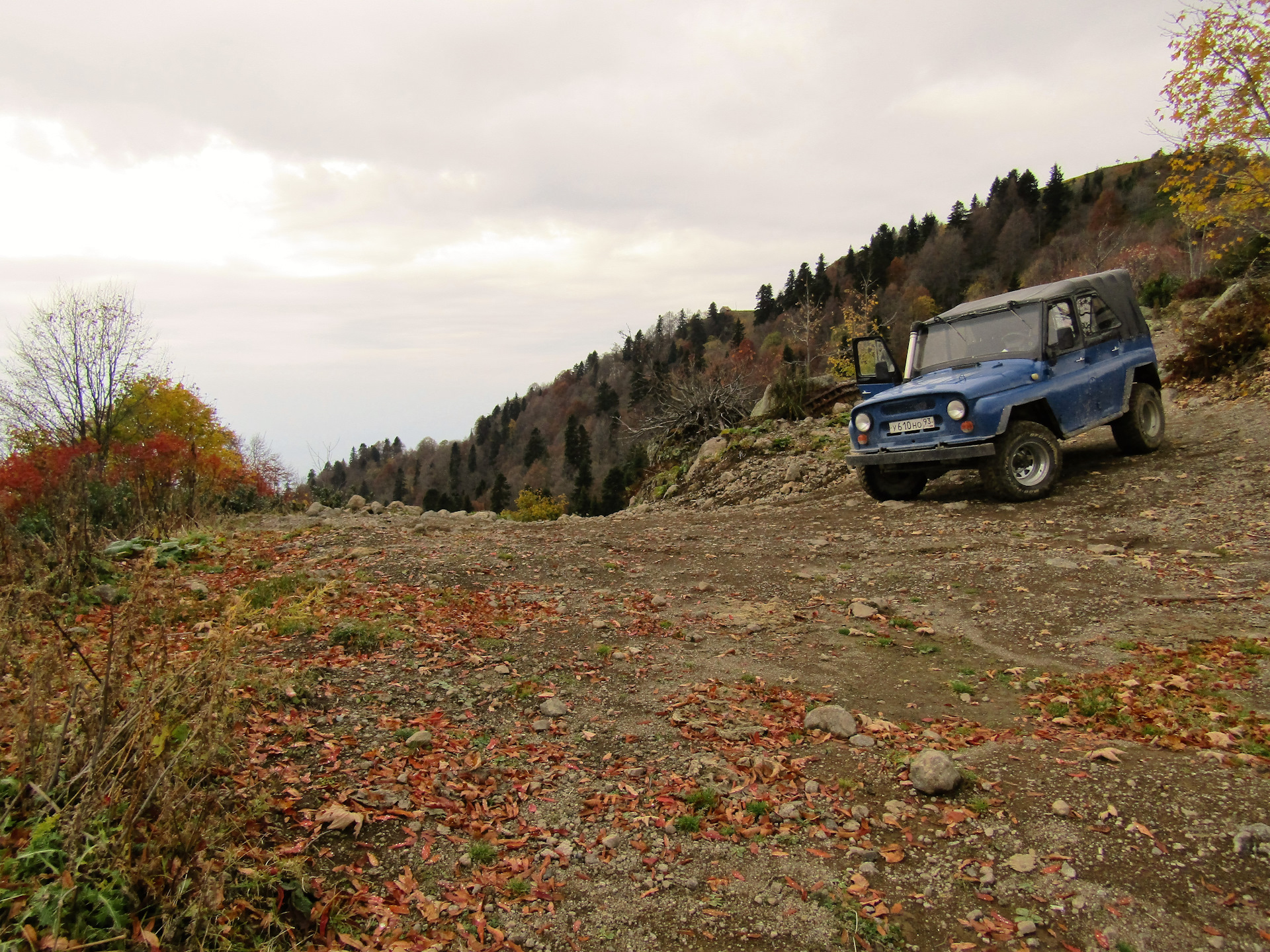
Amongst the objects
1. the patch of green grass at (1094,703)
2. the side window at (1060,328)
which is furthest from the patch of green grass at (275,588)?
the side window at (1060,328)

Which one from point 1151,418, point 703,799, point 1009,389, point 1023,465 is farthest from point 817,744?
point 1151,418

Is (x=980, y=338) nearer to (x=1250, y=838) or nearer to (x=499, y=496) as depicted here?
(x=1250, y=838)

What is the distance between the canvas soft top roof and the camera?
29.1ft

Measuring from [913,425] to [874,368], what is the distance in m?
1.33

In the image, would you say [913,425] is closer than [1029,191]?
Yes

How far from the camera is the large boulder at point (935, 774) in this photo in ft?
10.4

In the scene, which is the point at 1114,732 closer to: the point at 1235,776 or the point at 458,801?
the point at 1235,776

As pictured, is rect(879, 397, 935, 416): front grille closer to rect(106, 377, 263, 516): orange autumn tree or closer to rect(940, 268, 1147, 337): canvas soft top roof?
rect(940, 268, 1147, 337): canvas soft top roof

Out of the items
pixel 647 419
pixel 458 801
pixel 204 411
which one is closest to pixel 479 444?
pixel 204 411

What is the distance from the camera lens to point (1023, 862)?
2.65 m

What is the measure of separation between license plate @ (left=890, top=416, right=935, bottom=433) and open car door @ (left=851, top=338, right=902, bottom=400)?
0.75 metres

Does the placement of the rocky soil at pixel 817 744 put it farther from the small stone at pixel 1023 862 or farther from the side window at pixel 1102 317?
the side window at pixel 1102 317

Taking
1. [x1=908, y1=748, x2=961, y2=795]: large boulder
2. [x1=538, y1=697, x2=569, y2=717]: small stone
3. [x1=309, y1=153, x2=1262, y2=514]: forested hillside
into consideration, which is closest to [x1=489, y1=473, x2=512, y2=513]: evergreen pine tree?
[x1=309, y1=153, x2=1262, y2=514]: forested hillside

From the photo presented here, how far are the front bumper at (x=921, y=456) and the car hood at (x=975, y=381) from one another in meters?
0.57
